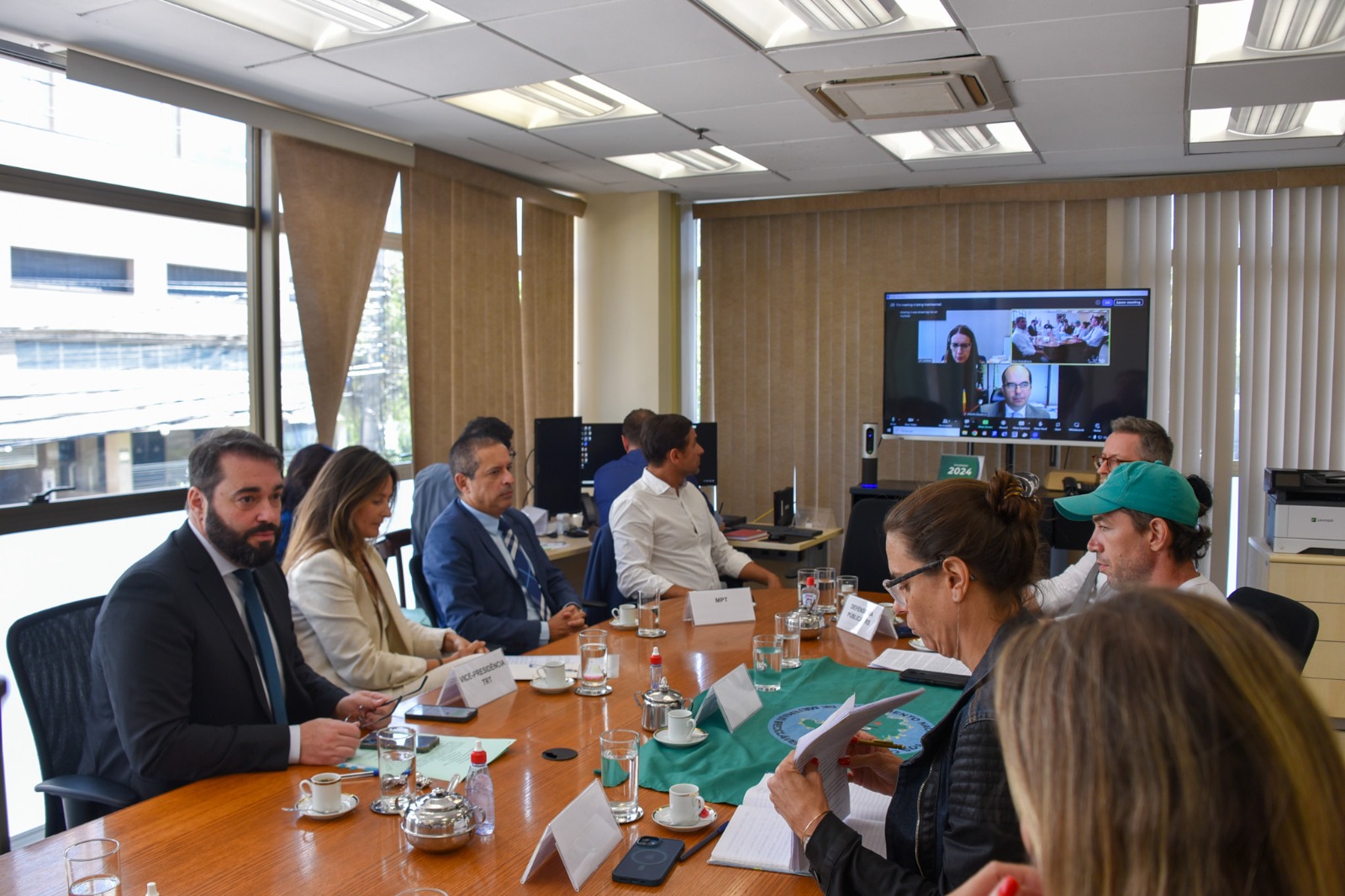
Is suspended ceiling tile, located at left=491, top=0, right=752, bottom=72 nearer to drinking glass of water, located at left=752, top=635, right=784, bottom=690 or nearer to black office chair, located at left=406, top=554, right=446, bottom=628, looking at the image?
black office chair, located at left=406, top=554, right=446, bottom=628

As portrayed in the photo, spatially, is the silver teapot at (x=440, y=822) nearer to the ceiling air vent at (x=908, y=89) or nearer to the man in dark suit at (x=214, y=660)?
the man in dark suit at (x=214, y=660)

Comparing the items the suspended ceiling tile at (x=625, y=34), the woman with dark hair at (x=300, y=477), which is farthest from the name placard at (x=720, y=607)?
the suspended ceiling tile at (x=625, y=34)

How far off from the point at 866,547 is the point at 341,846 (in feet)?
10.3

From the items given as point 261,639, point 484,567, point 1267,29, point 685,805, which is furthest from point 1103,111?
point 261,639

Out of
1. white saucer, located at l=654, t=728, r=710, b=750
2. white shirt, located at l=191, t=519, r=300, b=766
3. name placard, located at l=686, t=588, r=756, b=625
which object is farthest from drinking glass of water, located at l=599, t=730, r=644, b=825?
name placard, located at l=686, t=588, r=756, b=625

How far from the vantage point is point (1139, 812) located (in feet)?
2.40

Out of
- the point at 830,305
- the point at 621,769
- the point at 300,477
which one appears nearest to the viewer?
the point at 621,769

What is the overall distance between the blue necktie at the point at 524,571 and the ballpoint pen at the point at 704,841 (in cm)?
200

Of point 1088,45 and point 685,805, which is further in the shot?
point 1088,45

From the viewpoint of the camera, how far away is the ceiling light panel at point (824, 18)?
11.0 feet

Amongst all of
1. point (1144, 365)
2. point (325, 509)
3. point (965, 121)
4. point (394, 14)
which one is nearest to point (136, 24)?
point (394, 14)

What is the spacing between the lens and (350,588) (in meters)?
2.88

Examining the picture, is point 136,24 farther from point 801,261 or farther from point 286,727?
point 801,261

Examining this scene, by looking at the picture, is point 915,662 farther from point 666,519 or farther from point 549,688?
point 666,519
